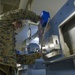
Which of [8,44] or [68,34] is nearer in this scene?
[68,34]

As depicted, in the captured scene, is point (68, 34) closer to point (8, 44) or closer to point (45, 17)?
point (45, 17)

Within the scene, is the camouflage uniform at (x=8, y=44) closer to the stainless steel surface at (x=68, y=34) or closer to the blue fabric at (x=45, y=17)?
the blue fabric at (x=45, y=17)

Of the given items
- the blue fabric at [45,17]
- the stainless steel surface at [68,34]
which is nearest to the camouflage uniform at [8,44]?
the blue fabric at [45,17]

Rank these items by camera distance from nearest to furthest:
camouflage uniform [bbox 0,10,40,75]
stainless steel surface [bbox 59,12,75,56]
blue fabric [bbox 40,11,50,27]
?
1. stainless steel surface [bbox 59,12,75,56]
2. camouflage uniform [bbox 0,10,40,75]
3. blue fabric [bbox 40,11,50,27]

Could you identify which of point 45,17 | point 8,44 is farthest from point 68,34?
point 8,44

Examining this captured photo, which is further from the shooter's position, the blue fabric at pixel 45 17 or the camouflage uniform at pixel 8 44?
the blue fabric at pixel 45 17

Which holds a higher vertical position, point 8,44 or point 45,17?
point 45,17

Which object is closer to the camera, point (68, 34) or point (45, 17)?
point (68, 34)

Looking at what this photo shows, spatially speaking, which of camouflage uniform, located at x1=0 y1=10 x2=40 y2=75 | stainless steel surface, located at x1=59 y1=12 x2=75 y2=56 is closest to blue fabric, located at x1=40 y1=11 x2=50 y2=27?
camouflage uniform, located at x1=0 y1=10 x2=40 y2=75

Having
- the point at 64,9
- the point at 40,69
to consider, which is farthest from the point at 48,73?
the point at 40,69

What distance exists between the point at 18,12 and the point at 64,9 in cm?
56

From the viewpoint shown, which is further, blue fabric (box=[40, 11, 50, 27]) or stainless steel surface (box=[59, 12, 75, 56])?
blue fabric (box=[40, 11, 50, 27])

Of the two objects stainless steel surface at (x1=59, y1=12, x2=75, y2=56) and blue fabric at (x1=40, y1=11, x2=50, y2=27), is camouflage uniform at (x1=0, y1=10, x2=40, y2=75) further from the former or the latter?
stainless steel surface at (x1=59, y1=12, x2=75, y2=56)

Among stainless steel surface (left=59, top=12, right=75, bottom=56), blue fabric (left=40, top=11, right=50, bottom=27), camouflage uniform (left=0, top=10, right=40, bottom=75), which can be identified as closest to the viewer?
stainless steel surface (left=59, top=12, right=75, bottom=56)
